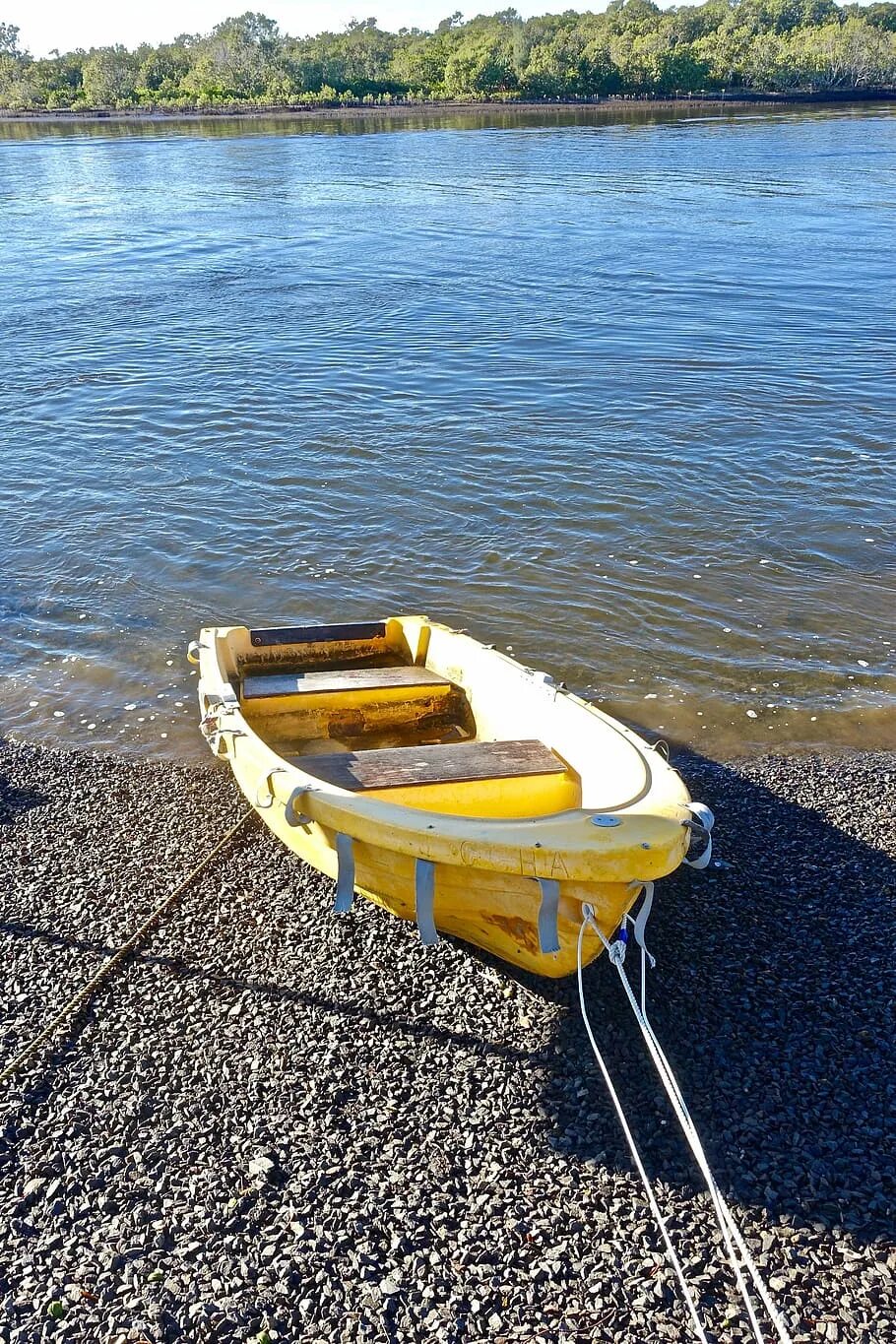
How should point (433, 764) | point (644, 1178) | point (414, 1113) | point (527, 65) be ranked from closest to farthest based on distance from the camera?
point (644, 1178)
point (414, 1113)
point (433, 764)
point (527, 65)

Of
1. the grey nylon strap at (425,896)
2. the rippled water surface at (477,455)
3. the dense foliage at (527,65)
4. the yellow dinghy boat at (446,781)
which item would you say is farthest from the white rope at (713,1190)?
the dense foliage at (527,65)

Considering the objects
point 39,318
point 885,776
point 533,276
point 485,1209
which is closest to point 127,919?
point 485,1209

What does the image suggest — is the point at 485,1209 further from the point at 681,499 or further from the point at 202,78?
the point at 202,78

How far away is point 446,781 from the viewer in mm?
6734

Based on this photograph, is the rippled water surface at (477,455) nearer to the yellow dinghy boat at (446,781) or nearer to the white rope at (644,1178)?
the yellow dinghy boat at (446,781)

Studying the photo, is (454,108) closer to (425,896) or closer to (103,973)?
(103,973)

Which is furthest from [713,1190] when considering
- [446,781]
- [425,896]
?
[446,781]

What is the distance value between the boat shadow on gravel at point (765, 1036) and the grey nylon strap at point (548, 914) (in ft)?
2.40

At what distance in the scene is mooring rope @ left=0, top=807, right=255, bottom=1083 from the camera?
5805 mm

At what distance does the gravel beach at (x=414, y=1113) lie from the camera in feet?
15.0

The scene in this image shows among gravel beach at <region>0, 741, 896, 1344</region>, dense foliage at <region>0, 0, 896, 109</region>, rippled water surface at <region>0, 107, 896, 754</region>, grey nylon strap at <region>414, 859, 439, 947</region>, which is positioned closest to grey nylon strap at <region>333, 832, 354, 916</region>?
grey nylon strap at <region>414, 859, 439, 947</region>

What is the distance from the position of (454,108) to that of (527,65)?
12.3 meters

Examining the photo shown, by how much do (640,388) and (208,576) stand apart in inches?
401

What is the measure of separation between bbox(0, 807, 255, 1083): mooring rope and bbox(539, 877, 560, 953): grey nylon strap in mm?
2864
